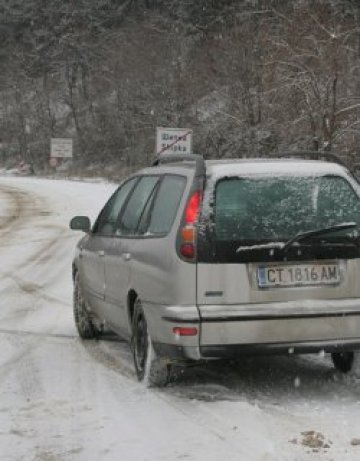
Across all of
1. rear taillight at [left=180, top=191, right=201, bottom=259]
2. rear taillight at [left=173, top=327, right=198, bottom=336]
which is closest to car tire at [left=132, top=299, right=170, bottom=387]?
rear taillight at [left=173, top=327, right=198, bottom=336]

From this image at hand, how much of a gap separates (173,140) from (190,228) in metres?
20.1

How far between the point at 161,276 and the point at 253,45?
40.1 metres

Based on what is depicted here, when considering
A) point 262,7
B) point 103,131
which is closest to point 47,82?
point 103,131

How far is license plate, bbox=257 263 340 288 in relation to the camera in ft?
17.9

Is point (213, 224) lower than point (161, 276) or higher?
higher

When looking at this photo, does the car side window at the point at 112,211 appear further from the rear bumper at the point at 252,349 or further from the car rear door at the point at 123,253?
the rear bumper at the point at 252,349

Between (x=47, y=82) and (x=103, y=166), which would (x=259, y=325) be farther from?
(x=47, y=82)

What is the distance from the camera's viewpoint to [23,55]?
81438 mm

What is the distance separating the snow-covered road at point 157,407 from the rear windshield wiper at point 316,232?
1.04m

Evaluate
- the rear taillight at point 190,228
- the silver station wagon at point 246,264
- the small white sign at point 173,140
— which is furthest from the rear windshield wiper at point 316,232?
the small white sign at point 173,140

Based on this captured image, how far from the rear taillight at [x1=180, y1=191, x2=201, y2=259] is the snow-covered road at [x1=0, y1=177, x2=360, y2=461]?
100 cm

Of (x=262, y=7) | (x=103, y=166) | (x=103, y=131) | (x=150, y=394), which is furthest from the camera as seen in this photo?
(x=103, y=131)

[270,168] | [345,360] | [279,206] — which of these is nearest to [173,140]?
[345,360]

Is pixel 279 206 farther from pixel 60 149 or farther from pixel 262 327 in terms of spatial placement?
pixel 60 149
